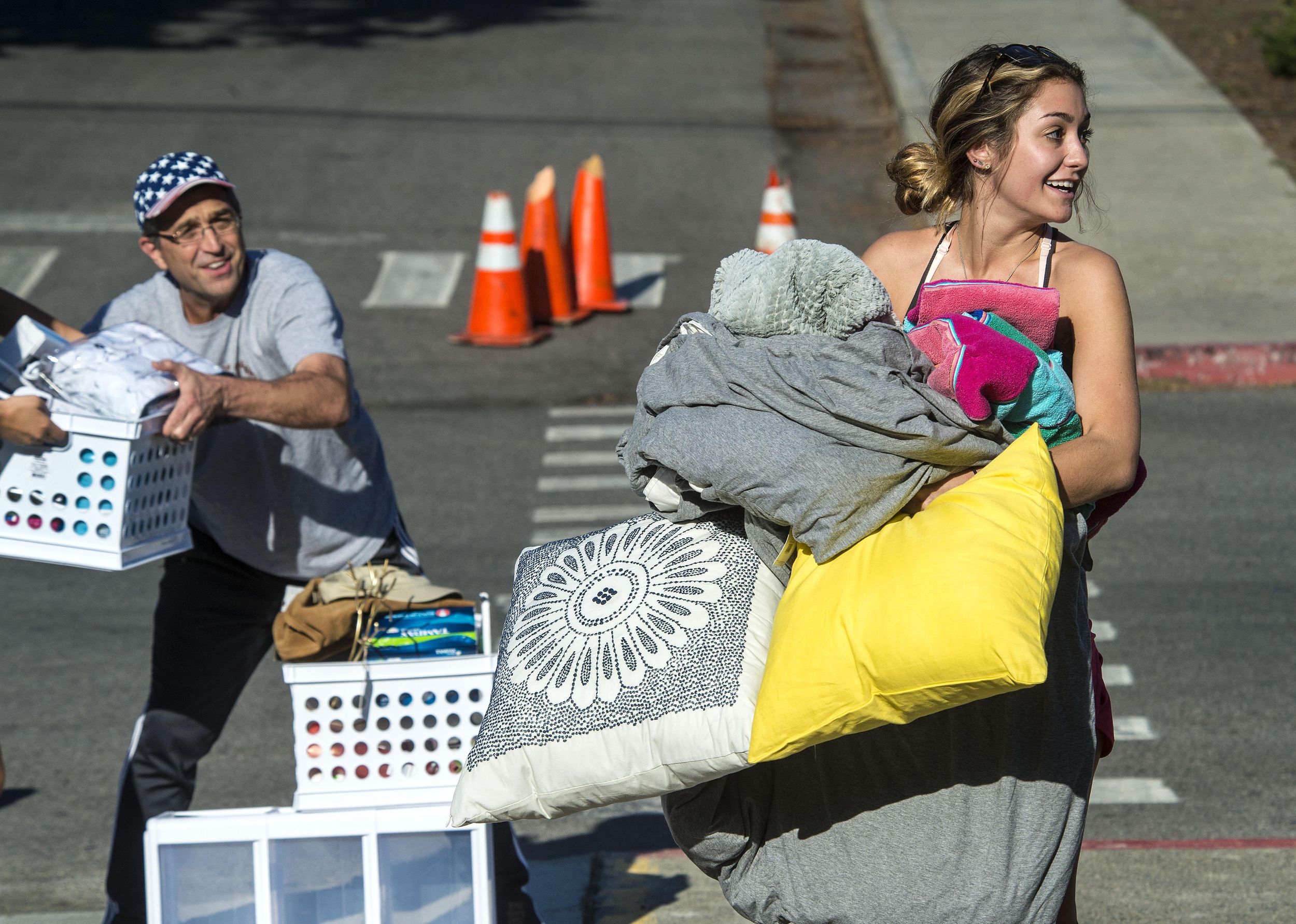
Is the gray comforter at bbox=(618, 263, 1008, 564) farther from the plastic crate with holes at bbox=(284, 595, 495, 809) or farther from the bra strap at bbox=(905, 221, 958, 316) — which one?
the plastic crate with holes at bbox=(284, 595, 495, 809)

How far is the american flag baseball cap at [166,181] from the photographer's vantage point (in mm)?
3881

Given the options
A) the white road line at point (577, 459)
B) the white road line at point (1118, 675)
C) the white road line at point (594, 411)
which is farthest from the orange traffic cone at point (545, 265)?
the white road line at point (1118, 675)

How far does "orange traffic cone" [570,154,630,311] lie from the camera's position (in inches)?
448

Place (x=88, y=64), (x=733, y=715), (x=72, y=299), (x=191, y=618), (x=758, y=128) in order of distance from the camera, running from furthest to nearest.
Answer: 1. (x=88, y=64)
2. (x=758, y=128)
3. (x=72, y=299)
4. (x=191, y=618)
5. (x=733, y=715)

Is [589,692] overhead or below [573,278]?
below

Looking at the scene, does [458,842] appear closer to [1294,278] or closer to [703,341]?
[703,341]

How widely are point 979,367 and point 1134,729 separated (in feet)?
11.6

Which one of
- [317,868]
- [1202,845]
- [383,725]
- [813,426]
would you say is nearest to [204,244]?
[383,725]

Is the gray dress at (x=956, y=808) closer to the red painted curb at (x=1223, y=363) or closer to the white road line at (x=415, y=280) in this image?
the red painted curb at (x=1223, y=363)

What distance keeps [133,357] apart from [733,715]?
1.90m

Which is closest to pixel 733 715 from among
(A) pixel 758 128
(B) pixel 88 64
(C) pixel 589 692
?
(C) pixel 589 692

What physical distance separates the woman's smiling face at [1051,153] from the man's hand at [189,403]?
191 centimetres

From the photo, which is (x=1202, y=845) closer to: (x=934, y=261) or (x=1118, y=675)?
(x=1118, y=675)

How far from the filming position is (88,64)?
61.8ft
